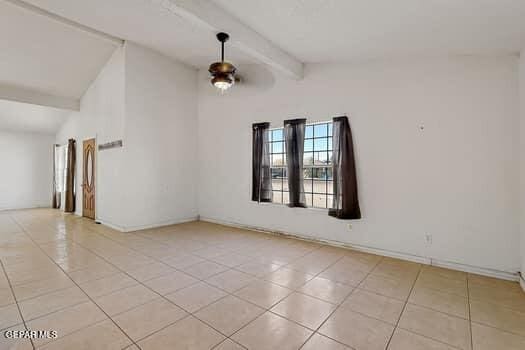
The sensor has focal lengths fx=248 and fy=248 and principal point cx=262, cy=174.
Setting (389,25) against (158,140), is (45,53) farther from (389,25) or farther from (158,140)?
(389,25)

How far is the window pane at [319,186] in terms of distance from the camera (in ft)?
14.7

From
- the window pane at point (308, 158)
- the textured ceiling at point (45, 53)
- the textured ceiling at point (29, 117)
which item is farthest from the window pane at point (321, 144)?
the textured ceiling at point (29, 117)

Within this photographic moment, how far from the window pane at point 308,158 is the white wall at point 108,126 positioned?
151 inches

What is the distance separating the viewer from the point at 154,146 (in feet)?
18.6

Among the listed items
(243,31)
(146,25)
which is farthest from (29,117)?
(243,31)

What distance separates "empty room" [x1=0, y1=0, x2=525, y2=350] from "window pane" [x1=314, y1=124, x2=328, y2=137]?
0.08 feet

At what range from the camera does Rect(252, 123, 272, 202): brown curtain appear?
203 inches

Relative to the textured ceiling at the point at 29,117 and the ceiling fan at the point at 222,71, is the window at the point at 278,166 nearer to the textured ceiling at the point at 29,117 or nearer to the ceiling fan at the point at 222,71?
the ceiling fan at the point at 222,71

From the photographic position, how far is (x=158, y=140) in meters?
5.75

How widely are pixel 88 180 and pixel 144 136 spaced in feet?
8.29

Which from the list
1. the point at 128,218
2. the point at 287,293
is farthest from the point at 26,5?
the point at 287,293

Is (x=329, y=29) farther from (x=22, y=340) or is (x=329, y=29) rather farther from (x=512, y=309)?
(x=22, y=340)

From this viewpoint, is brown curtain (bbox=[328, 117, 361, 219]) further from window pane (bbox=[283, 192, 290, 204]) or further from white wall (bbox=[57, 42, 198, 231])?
white wall (bbox=[57, 42, 198, 231])

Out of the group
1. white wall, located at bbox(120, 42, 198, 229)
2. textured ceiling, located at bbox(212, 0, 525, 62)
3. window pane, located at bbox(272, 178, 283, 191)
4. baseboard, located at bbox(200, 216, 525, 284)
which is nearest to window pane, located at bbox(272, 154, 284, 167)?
window pane, located at bbox(272, 178, 283, 191)
